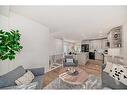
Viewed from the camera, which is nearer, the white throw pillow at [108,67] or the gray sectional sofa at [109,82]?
the gray sectional sofa at [109,82]

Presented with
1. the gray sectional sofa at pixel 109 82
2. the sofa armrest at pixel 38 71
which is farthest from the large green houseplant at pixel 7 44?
the gray sectional sofa at pixel 109 82

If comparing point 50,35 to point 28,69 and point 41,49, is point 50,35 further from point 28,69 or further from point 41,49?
point 28,69

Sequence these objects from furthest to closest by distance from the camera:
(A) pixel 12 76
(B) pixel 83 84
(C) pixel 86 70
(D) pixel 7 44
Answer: (C) pixel 86 70
(B) pixel 83 84
(A) pixel 12 76
(D) pixel 7 44

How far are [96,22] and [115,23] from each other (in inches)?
13.3

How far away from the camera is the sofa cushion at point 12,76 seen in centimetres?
175

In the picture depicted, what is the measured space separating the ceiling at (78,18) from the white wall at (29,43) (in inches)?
5.1

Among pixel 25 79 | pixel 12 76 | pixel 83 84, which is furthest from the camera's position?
pixel 83 84

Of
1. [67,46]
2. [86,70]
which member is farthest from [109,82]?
[67,46]

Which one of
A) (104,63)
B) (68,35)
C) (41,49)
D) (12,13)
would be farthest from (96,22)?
(12,13)

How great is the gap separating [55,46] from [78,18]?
0.72m

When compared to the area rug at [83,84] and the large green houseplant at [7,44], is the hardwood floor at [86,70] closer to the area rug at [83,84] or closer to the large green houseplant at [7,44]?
the area rug at [83,84]

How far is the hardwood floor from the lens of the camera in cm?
234

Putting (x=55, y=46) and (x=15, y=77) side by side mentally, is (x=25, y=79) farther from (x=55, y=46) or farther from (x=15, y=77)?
(x=55, y=46)

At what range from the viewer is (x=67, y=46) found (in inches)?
98.2
